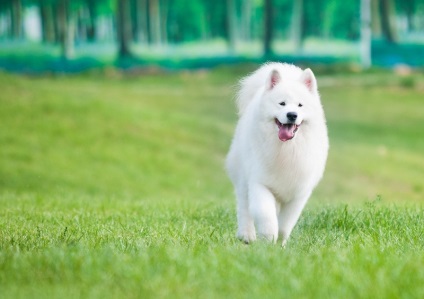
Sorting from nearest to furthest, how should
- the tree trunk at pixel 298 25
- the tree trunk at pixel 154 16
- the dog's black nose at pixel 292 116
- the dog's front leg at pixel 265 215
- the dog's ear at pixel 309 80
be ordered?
the dog's black nose at pixel 292 116 < the dog's front leg at pixel 265 215 < the dog's ear at pixel 309 80 < the tree trunk at pixel 298 25 < the tree trunk at pixel 154 16

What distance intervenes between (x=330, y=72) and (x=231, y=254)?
1608 cm

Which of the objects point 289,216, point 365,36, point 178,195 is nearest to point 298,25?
point 365,36

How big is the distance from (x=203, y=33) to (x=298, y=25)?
2.23 metres

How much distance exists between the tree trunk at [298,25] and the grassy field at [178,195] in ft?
4.23

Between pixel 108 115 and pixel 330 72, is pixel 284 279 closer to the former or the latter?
pixel 108 115

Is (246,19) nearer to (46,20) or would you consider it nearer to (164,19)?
(164,19)

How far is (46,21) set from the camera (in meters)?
20.5

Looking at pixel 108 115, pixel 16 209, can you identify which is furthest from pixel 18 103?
pixel 16 209

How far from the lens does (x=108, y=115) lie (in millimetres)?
16094

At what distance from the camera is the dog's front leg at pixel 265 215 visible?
15.5 ft

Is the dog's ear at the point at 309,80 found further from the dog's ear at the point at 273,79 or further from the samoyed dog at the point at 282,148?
the dog's ear at the point at 273,79

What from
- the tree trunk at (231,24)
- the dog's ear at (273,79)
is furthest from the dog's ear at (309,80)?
the tree trunk at (231,24)

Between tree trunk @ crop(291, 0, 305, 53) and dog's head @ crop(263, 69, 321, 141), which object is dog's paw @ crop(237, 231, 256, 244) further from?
tree trunk @ crop(291, 0, 305, 53)

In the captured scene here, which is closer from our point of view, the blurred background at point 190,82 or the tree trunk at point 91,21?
the blurred background at point 190,82
